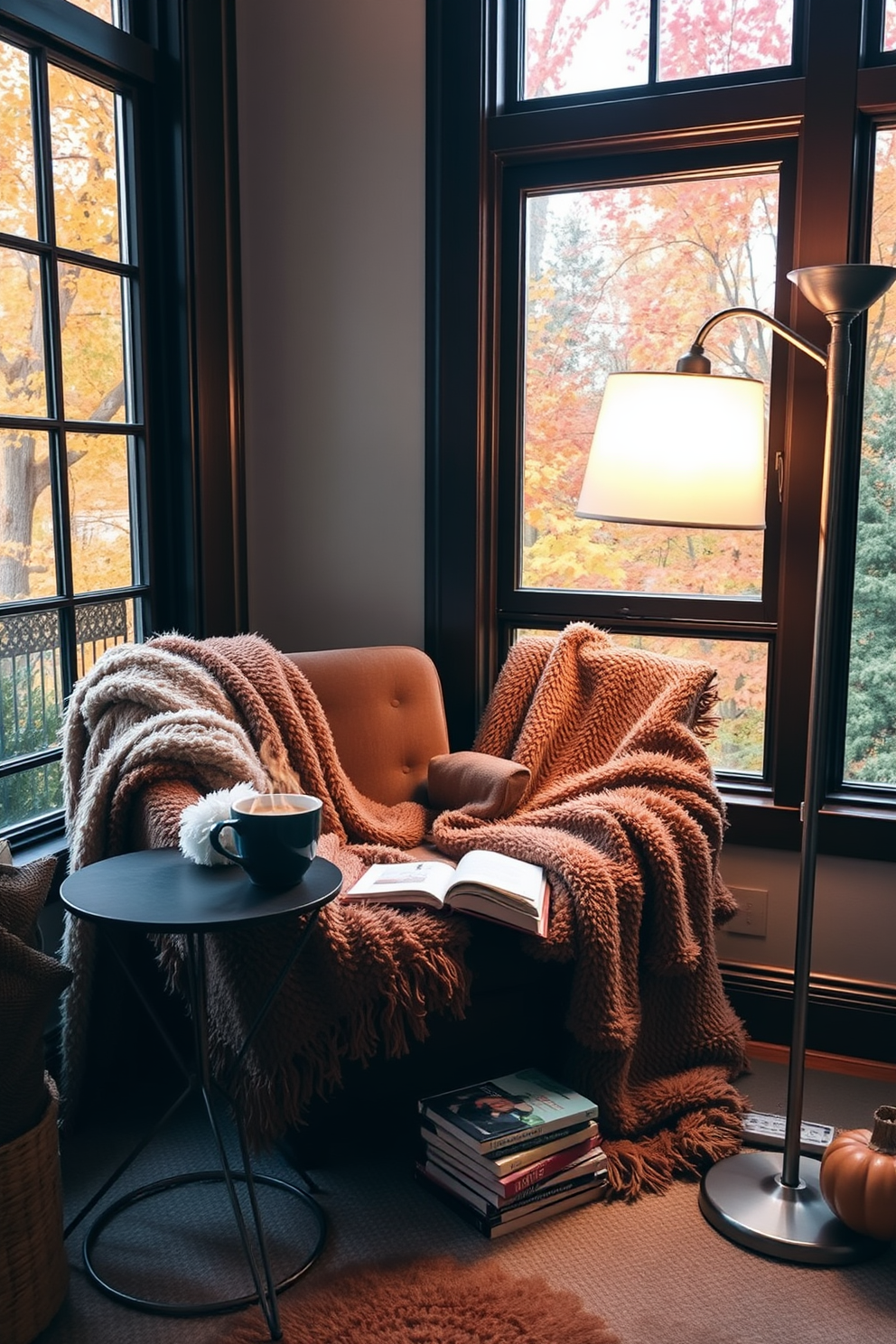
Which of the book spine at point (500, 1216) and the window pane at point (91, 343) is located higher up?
the window pane at point (91, 343)

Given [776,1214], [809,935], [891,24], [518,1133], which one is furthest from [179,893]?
[891,24]

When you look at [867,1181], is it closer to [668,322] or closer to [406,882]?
[406,882]

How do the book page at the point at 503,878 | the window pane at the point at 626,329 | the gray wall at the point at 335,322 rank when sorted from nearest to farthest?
the book page at the point at 503,878
the window pane at the point at 626,329
the gray wall at the point at 335,322

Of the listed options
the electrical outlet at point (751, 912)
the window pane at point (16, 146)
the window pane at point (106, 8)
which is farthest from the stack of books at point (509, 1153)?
the window pane at point (106, 8)

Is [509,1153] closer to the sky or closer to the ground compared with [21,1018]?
closer to the ground

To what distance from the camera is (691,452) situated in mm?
1987

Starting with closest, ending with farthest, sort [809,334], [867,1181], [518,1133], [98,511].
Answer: [867,1181] < [518,1133] < [809,334] < [98,511]

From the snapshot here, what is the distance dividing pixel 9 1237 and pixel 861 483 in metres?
2.12

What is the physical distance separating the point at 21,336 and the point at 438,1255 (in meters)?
1.83

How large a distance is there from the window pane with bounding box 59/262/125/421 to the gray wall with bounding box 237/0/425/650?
1.40 ft

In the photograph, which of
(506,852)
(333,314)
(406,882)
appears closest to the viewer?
(406,882)

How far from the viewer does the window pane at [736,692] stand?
8.86ft

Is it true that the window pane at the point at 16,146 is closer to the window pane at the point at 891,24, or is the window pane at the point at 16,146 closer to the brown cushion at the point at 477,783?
the brown cushion at the point at 477,783

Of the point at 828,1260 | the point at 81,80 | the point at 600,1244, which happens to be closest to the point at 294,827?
the point at 600,1244
